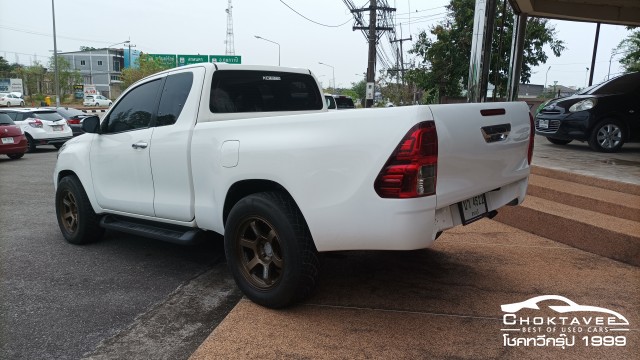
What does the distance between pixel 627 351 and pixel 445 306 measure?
42.6 inches

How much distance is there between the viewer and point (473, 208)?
3225 millimetres

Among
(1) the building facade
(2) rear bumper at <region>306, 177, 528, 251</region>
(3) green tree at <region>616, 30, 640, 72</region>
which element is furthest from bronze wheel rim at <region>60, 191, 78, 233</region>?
(1) the building facade

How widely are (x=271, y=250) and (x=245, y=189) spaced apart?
0.52 metres

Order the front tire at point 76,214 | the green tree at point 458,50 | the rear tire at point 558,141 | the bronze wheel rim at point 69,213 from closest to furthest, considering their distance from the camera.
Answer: the front tire at point 76,214, the bronze wheel rim at point 69,213, the rear tire at point 558,141, the green tree at point 458,50

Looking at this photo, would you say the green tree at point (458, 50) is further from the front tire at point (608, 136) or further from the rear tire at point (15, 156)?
the rear tire at point (15, 156)

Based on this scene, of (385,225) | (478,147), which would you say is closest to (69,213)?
(385,225)

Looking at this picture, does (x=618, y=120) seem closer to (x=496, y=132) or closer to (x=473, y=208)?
(x=496, y=132)

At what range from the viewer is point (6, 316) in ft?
11.4

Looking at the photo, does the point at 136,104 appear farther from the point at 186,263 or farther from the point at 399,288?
the point at 399,288

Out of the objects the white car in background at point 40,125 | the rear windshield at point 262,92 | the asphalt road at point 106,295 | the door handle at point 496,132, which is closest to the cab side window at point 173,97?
the rear windshield at point 262,92

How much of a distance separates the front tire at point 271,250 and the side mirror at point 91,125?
2298 mm

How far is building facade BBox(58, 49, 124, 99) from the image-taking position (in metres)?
90.2

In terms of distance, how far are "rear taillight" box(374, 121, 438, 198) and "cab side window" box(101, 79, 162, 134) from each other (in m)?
2.65

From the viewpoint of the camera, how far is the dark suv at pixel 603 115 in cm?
855
